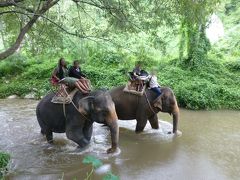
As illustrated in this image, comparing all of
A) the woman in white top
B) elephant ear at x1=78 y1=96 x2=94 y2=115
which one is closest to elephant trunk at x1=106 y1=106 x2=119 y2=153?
elephant ear at x1=78 y1=96 x2=94 y2=115

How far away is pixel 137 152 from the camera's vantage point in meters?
8.00

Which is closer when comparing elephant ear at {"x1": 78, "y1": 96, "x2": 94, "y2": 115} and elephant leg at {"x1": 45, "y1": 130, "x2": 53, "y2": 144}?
elephant ear at {"x1": 78, "y1": 96, "x2": 94, "y2": 115}

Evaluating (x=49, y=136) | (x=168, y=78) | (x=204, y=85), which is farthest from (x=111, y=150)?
(x=168, y=78)

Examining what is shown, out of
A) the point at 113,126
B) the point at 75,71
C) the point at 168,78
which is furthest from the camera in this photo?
the point at 168,78

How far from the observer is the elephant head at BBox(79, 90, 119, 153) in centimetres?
738

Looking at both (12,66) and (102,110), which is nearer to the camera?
(102,110)

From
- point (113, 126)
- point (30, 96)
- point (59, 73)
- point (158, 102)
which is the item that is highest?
point (59, 73)

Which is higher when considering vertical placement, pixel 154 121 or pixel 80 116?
pixel 80 116

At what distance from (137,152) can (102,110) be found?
1.27 meters

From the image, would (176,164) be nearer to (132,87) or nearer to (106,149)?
(106,149)

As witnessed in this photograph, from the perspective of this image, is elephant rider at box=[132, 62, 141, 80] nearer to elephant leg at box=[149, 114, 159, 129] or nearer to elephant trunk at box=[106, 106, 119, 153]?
elephant leg at box=[149, 114, 159, 129]

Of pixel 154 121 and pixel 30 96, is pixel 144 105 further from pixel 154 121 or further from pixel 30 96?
pixel 30 96

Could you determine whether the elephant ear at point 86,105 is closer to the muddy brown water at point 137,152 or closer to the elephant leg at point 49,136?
the muddy brown water at point 137,152

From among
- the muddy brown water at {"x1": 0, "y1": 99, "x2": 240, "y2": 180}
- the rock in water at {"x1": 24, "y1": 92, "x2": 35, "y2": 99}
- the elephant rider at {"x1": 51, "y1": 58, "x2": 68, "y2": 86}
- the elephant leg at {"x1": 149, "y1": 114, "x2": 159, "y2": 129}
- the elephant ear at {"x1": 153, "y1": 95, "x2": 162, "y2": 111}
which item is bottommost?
the muddy brown water at {"x1": 0, "y1": 99, "x2": 240, "y2": 180}
